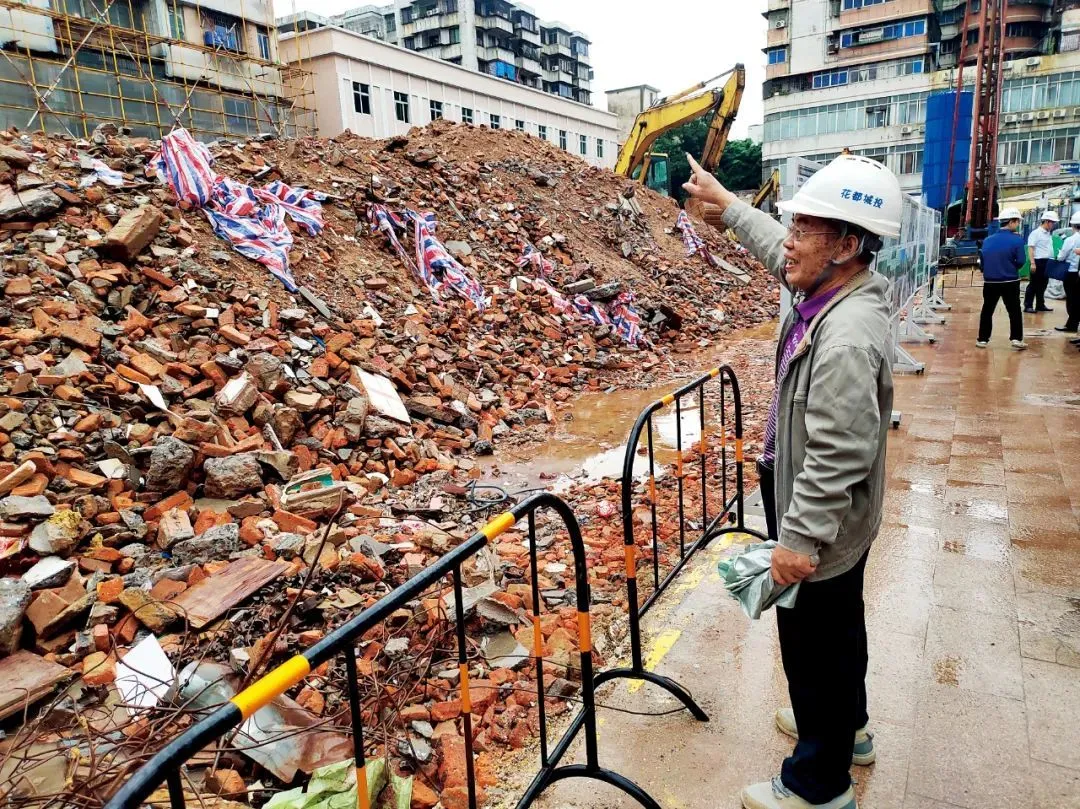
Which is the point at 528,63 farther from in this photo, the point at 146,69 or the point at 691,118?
the point at 691,118

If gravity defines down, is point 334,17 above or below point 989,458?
above

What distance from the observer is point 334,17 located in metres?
61.8

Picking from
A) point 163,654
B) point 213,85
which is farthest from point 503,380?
point 213,85

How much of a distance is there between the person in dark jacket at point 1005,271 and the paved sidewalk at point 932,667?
5219 mm

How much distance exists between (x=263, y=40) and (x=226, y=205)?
82.8ft

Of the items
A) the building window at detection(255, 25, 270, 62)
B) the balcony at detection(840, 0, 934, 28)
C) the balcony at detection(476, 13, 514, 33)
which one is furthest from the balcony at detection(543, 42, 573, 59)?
the building window at detection(255, 25, 270, 62)

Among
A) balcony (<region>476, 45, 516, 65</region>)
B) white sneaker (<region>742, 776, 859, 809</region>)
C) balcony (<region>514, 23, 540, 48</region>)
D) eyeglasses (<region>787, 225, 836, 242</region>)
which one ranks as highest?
balcony (<region>514, 23, 540, 48</region>)

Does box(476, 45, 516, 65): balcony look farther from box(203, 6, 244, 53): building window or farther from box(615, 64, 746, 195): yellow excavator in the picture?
box(615, 64, 746, 195): yellow excavator

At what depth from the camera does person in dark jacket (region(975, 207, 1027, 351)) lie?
958 centimetres

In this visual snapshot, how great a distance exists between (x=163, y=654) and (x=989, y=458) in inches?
255

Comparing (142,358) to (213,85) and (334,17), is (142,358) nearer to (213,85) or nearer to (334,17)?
(213,85)

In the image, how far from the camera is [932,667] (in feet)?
10.1

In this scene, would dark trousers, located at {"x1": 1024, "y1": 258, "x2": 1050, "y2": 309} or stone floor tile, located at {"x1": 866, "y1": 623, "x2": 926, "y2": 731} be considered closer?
stone floor tile, located at {"x1": 866, "y1": 623, "x2": 926, "y2": 731}

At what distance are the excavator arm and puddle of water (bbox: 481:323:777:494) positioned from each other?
1320 centimetres
